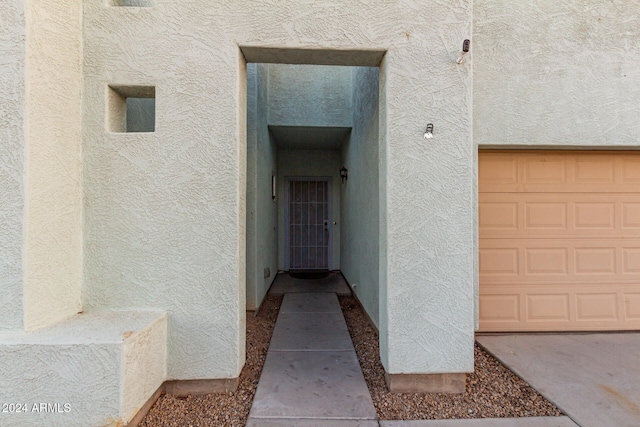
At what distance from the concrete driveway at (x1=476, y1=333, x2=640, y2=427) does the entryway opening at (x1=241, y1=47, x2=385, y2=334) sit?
6.22 feet

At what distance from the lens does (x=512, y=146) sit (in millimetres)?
4129

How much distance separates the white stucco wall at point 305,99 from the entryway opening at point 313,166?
2 cm

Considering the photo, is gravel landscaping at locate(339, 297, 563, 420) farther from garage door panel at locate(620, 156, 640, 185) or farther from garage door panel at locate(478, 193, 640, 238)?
garage door panel at locate(620, 156, 640, 185)

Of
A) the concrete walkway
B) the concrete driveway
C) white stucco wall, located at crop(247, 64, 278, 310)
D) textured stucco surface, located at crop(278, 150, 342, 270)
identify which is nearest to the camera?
the concrete walkway

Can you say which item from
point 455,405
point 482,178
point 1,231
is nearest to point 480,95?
point 482,178

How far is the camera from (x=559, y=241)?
4.37m

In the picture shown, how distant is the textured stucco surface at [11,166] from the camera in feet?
8.16

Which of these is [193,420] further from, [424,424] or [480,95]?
[480,95]

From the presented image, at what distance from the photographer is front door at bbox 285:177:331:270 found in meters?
8.86

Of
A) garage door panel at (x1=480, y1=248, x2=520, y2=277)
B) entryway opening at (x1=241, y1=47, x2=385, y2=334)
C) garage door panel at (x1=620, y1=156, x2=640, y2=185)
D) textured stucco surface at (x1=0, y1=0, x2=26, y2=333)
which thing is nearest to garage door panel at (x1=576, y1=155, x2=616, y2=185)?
garage door panel at (x1=620, y1=156, x2=640, y2=185)

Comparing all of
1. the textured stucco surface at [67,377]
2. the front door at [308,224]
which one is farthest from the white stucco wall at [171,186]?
the front door at [308,224]

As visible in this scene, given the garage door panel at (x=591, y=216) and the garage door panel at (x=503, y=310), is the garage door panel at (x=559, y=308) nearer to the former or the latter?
the garage door panel at (x=503, y=310)

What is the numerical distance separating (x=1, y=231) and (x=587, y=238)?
6853mm

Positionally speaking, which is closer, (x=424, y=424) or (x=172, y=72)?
(x=424, y=424)
